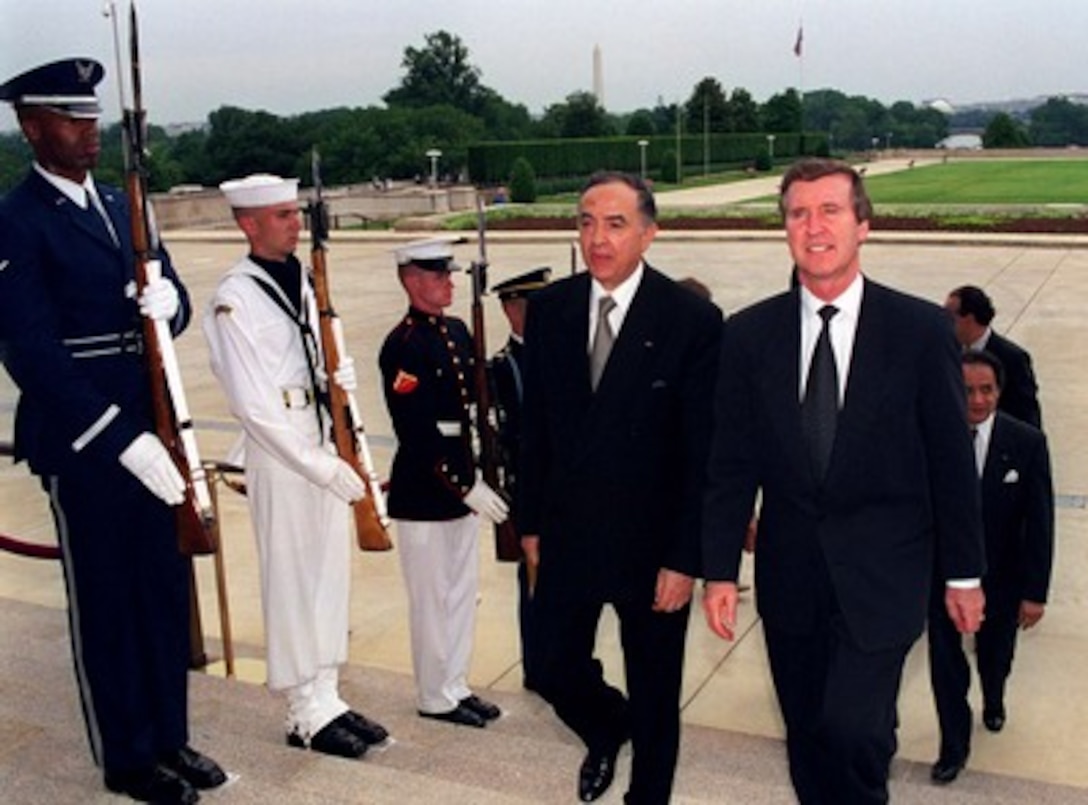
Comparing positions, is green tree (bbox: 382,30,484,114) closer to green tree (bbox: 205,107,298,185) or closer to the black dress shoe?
green tree (bbox: 205,107,298,185)

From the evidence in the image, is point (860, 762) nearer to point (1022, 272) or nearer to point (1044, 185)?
point (1022, 272)

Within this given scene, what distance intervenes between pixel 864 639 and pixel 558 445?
3.23ft

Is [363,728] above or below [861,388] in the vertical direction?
below

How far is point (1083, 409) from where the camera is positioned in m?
11.1

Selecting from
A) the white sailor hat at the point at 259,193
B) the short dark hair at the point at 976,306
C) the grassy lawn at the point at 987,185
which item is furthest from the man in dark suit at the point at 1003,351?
the grassy lawn at the point at 987,185

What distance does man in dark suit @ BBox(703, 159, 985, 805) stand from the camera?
10.0 ft

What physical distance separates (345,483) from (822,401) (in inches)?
64.4

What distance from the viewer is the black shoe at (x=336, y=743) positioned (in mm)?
4234

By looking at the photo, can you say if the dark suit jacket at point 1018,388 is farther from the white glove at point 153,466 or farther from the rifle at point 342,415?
the white glove at point 153,466

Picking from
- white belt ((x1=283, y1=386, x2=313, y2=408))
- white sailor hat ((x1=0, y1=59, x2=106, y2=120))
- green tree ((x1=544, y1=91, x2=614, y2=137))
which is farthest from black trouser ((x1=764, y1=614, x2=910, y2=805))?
green tree ((x1=544, y1=91, x2=614, y2=137))

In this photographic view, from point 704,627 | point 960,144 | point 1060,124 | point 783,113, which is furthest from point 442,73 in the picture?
point 704,627

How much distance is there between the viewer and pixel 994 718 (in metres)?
5.04

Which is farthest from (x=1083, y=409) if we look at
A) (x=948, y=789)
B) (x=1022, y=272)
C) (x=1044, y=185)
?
(x=1044, y=185)

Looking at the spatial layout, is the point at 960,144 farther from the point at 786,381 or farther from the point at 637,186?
the point at 786,381
